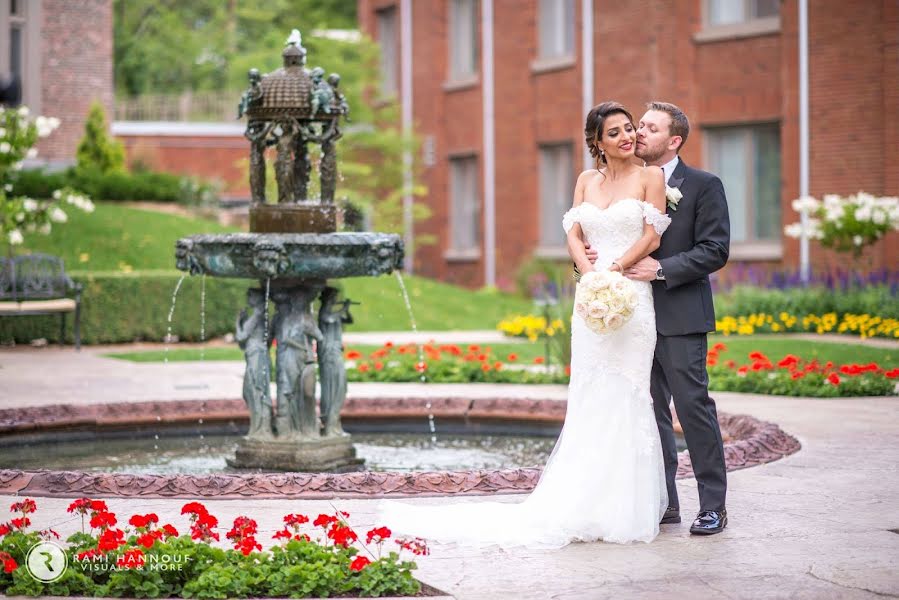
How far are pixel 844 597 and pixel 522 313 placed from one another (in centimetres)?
1902

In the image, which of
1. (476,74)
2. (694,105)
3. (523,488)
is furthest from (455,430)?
(476,74)

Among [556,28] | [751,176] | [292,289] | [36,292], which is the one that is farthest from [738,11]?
[292,289]

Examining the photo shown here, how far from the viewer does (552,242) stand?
1117 inches

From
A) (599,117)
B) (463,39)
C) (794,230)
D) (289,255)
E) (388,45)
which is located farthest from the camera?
(388,45)

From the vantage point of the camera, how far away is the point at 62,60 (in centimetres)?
2894

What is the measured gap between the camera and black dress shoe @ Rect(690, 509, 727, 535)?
641cm

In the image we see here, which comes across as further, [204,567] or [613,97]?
[613,97]

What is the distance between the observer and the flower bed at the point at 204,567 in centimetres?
516

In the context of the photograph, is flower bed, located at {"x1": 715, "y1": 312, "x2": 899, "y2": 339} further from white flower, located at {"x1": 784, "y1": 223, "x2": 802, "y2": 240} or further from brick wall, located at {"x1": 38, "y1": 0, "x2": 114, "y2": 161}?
brick wall, located at {"x1": 38, "y1": 0, "x2": 114, "y2": 161}

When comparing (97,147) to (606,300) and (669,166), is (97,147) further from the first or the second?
(606,300)

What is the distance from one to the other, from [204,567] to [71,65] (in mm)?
25652

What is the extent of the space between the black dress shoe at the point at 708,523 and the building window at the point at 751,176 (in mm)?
17630

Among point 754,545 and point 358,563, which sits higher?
point 358,563

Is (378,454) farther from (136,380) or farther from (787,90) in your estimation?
(787,90)
